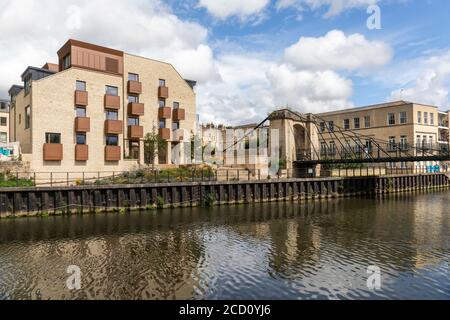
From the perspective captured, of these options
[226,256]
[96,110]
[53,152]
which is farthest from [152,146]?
[226,256]

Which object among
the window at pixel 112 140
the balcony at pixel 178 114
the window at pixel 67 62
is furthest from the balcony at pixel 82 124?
the balcony at pixel 178 114

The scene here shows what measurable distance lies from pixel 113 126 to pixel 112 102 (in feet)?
9.52

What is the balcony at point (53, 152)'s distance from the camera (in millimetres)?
36562

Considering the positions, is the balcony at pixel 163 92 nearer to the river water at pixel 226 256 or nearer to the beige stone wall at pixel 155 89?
the beige stone wall at pixel 155 89

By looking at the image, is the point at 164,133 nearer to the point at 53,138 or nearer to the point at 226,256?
the point at 53,138

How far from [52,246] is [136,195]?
43.9 feet

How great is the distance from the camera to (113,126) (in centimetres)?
4159

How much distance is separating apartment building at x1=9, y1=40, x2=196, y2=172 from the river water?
1339cm

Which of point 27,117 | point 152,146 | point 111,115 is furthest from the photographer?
point 152,146

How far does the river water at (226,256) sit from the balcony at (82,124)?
47.2ft

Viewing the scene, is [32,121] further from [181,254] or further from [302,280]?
[302,280]

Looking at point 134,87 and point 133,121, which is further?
point 133,121

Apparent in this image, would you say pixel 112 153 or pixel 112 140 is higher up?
pixel 112 140

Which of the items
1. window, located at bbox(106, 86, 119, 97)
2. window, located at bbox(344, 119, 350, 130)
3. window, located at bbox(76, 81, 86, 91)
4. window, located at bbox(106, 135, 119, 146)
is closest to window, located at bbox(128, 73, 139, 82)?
window, located at bbox(106, 86, 119, 97)
